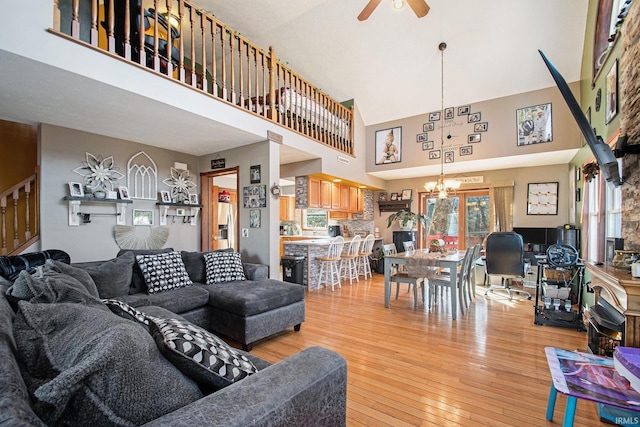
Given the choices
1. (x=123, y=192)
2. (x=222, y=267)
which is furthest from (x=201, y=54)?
(x=222, y=267)

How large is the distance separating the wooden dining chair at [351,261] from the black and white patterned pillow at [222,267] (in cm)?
266

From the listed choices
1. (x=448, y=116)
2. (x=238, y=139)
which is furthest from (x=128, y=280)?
(x=448, y=116)

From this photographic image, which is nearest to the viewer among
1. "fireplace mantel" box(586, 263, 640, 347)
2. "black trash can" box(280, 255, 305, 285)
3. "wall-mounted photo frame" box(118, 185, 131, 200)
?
"fireplace mantel" box(586, 263, 640, 347)

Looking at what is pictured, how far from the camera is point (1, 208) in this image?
3277mm

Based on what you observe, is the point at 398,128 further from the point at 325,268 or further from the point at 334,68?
the point at 325,268

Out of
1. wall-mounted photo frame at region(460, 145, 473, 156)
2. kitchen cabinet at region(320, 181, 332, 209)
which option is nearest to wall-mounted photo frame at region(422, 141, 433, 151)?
wall-mounted photo frame at region(460, 145, 473, 156)

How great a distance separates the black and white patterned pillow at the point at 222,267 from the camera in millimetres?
3350

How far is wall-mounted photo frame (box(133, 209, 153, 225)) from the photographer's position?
4.12 m

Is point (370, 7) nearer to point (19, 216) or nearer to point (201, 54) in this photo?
point (201, 54)

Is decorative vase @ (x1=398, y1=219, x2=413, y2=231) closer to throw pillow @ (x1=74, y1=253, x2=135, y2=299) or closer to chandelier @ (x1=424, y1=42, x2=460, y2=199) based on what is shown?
chandelier @ (x1=424, y1=42, x2=460, y2=199)

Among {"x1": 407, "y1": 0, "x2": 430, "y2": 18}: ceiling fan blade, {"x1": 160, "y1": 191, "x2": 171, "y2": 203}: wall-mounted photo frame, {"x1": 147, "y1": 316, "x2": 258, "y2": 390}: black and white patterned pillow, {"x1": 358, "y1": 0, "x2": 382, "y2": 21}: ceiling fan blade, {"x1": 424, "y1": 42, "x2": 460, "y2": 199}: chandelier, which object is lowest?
{"x1": 147, "y1": 316, "x2": 258, "y2": 390}: black and white patterned pillow

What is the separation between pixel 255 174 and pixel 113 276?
2172 mm

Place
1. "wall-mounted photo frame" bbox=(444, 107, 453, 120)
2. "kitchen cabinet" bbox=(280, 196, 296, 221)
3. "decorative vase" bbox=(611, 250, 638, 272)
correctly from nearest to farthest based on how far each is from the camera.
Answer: "decorative vase" bbox=(611, 250, 638, 272) → "wall-mounted photo frame" bbox=(444, 107, 453, 120) → "kitchen cabinet" bbox=(280, 196, 296, 221)

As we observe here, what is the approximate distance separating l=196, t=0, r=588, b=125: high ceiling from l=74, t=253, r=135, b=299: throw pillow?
412cm
